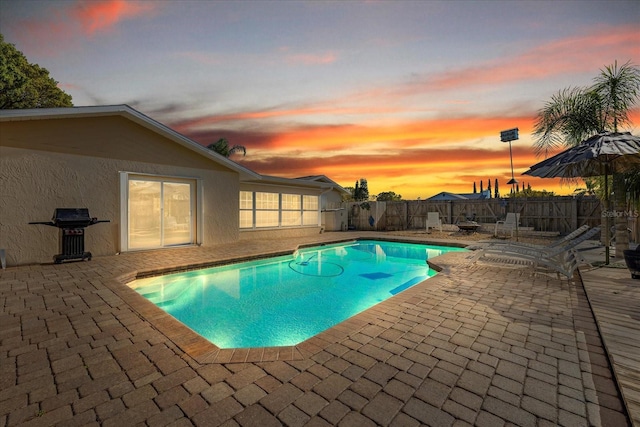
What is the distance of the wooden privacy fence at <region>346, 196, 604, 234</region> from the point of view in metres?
→ 13.5

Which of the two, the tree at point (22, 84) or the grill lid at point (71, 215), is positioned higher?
the tree at point (22, 84)

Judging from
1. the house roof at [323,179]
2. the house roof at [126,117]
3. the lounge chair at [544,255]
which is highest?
Result: the house roof at [126,117]

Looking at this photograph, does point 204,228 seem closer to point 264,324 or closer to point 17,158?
point 17,158

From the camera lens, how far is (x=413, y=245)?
11992mm

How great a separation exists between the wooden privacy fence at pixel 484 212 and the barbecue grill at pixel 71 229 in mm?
14161

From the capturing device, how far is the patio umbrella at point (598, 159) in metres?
5.04

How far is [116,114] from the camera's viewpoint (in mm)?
7844

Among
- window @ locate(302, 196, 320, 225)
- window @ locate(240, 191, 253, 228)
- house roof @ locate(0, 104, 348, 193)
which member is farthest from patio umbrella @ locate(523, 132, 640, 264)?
window @ locate(302, 196, 320, 225)

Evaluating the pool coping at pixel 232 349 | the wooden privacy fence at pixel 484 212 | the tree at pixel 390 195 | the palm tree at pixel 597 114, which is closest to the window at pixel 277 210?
the wooden privacy fence at pixel 484 212

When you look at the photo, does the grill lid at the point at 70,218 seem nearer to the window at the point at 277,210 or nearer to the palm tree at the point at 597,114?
the window at the point at 277,210

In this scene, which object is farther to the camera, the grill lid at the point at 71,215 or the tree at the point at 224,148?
the tree at the point at 224,148

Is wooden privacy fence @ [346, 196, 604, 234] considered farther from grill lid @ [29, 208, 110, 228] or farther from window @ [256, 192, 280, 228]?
grill lid @ [29, 208, 110, 228]

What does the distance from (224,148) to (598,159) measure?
24.4m

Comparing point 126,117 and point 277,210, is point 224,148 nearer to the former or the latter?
point 277,210
